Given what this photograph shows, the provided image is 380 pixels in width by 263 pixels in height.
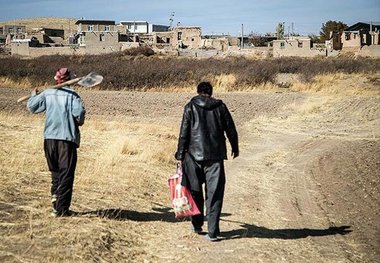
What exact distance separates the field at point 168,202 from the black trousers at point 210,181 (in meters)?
0.36

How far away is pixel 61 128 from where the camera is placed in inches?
242

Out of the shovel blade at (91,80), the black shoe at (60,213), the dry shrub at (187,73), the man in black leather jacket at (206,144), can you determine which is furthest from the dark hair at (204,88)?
the dry shrub at (187,73)

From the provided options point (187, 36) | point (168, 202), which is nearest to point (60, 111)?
point (168, 202)

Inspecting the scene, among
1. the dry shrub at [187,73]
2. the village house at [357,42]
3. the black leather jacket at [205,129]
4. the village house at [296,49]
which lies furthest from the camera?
the village house at [296,49]

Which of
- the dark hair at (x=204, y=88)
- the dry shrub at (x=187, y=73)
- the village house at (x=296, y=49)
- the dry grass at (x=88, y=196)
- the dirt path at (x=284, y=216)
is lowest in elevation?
the dirt path at (x=284, y=216)

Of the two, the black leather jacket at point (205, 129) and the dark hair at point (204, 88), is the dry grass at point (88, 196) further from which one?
the dark hair at point (204, 88)

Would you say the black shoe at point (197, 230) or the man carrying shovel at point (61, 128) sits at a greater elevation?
the man carrying shovel at point (61, 128)

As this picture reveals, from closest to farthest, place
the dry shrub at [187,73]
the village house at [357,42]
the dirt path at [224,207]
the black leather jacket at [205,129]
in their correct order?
the dirt path at [224,207] → the black leather jacket at [205,129] → the dry shrub at [187,73] → the village house at [357,42]

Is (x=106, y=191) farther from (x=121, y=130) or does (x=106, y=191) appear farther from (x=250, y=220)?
(x=121, y=130)

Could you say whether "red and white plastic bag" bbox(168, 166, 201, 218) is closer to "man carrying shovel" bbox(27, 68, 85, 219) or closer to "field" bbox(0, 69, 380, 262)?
"field" bbox(0, 69, 380, 262)

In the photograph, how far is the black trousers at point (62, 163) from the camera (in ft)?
20.2

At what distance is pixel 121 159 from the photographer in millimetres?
10922

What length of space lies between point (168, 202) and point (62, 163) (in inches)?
104

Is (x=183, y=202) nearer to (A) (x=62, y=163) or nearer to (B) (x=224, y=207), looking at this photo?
(A) (x=62, y=163)
